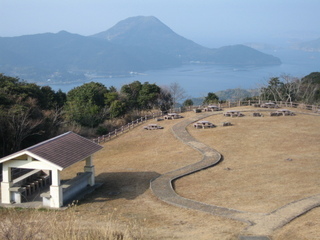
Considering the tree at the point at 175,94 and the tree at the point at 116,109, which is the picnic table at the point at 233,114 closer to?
the tree at the point at 116,109

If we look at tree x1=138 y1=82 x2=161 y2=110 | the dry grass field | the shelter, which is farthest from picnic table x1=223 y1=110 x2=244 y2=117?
the shelter

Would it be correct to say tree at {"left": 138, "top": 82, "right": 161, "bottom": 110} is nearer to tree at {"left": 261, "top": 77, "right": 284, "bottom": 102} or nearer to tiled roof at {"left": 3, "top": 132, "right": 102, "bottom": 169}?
tree at {"left": 261, "top": 77, "right": 284, "bottom": 102}

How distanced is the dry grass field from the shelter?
0.96 m

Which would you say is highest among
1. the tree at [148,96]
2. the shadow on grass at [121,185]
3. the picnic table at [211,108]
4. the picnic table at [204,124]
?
the tree at [148,96]

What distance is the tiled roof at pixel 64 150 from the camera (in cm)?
1606

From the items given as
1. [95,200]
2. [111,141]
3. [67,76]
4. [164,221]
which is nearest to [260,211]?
[164,221]

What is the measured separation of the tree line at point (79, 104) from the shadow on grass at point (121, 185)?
9.99 metres

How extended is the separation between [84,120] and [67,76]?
151 metres

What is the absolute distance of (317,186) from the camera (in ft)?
55.4

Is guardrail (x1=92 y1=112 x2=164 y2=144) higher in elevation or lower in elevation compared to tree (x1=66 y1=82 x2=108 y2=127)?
lower

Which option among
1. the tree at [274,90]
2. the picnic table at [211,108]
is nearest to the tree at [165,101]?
the picnic table at [211,108]

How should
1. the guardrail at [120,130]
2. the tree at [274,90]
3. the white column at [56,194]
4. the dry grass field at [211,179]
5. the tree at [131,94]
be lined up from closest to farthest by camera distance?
the dry grass field at [211,179], the white column at [56,194], the guardrail at [120,130], the tree at [131,94], the tree at [274,90]

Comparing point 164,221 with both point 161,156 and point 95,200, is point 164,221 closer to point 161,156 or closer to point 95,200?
point 95,200

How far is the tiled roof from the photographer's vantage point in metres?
16.1
